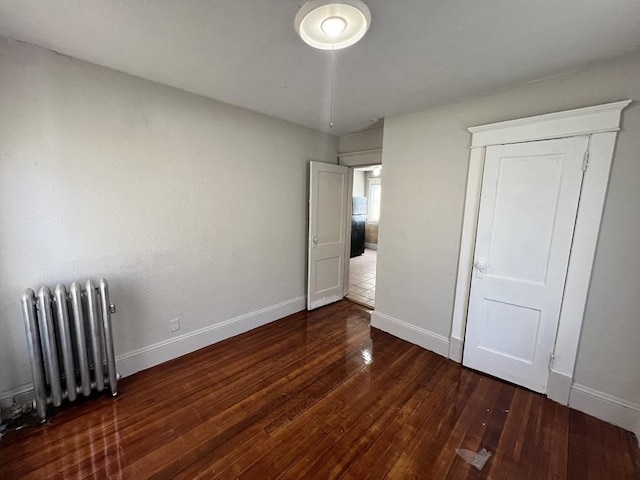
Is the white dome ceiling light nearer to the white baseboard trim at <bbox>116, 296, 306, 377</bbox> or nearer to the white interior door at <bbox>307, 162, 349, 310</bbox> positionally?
the white interior door at <bbox>307, 162, 349, 310</bbox>

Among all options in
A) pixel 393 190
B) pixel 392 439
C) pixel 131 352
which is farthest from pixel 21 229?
pixel 393 190

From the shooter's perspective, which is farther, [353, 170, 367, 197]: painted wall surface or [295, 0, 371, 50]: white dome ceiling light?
[353, 170, 367, 197]: painted wall surface

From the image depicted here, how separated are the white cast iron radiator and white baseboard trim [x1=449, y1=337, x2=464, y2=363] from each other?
287 centimetres

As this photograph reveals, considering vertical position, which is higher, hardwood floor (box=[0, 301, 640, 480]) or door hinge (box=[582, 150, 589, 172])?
door hinge (box=[582, 150, 589, 172])

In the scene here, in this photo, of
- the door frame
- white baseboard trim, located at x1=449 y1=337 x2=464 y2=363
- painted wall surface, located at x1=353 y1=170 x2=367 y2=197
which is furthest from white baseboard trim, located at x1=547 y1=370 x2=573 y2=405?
painted wall surface, located at x1=353 y1=170 x2=367 y2=197

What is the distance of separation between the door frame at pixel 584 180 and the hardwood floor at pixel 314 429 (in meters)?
0.43

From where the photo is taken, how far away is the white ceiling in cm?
131

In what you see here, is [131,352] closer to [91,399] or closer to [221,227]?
[91,399]

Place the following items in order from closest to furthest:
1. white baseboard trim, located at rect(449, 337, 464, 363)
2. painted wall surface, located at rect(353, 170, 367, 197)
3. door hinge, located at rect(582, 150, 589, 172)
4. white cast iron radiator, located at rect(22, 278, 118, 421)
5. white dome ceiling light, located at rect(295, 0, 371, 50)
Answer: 1. white dome ceiling light, located at rect(295, 0, 371, 50)
2. white cast iron radiator, located at rect(22, 278, 118, 421)
3. door hinge, located at rect(582, 150, 589, 172)
4. white baseboard trim, located at rect(449, 337, 464, 363)
5. painted wall surface, located at rect(353, 170, 367, 197)

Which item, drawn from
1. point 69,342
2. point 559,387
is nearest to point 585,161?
point 559,387

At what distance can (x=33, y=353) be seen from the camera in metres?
1.68

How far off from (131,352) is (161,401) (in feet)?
1.82

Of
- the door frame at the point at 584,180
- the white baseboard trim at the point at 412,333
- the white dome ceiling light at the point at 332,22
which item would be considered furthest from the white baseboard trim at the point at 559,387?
the white dome ceiling light at the point at 332,22

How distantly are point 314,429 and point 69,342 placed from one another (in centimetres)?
174
